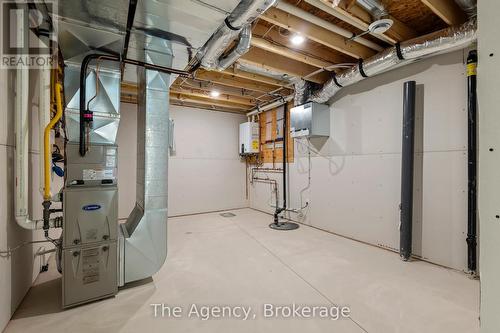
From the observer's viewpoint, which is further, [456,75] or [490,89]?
[456,75]

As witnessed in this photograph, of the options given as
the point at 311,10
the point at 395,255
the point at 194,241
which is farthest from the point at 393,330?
the point at 311,10

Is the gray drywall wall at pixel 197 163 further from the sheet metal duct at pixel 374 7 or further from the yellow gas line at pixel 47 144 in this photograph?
the sheet metal duct at pixel 374 7

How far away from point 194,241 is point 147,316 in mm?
1667

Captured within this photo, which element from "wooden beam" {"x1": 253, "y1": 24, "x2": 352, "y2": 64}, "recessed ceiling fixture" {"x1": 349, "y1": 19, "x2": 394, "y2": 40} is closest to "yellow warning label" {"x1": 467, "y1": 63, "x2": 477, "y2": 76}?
"recessed ceiling fixture" {"x1": 349, "y1": 19, "x2": 394, "y2": 40}

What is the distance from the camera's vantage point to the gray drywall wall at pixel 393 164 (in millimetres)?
2482

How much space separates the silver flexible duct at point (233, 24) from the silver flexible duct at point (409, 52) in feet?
5.85

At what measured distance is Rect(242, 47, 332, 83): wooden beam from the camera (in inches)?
121

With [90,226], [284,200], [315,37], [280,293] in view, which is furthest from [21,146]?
[284,200]

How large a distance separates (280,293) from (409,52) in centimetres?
284

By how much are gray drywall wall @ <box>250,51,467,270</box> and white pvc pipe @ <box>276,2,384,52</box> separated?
24.8 inches

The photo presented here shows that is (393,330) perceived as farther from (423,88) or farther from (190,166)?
(190,166)

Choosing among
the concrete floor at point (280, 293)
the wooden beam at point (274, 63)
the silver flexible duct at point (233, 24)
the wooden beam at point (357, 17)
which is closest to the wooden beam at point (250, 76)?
the wooden beam at point (274, 63)

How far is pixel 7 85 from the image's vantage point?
1.66 m

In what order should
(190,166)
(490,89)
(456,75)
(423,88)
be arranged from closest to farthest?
1. (490,89)
2. (456,75)
3. (423,88)
4. (190,166)
